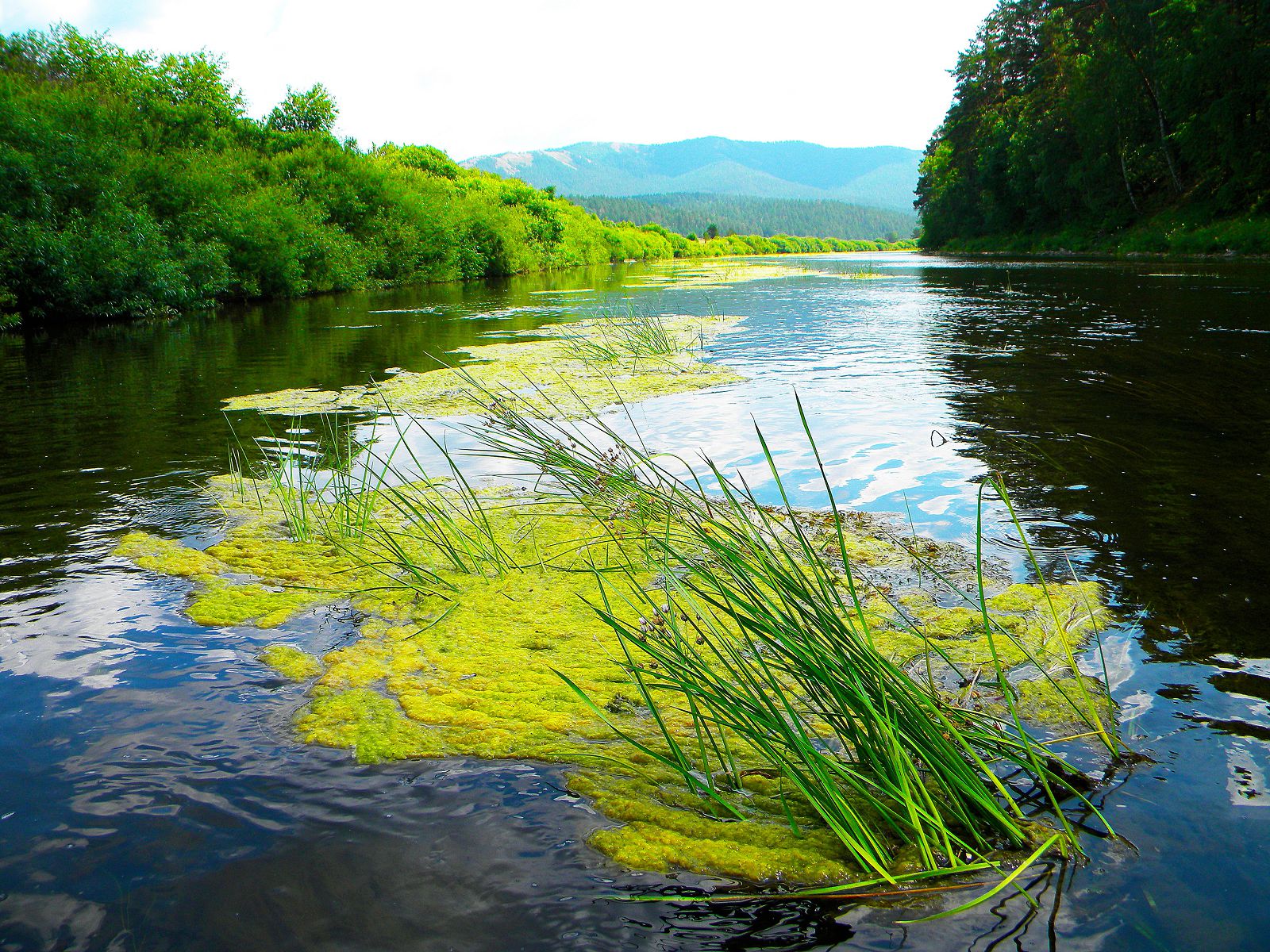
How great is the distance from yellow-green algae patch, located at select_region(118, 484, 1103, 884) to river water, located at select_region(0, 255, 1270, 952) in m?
0.12

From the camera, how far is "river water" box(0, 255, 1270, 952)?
209cm

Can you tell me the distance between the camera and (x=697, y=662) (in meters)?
2.33

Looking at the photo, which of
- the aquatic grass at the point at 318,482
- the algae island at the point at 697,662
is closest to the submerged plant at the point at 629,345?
the aquatic grass at the point at 318,482

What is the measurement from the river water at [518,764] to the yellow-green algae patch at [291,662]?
70 millimetres

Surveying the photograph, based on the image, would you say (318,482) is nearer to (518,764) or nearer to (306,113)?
(518,764)

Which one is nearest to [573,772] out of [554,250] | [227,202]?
[227,202]

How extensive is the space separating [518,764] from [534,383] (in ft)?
24.3

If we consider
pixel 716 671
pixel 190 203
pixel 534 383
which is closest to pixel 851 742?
pixel 716 671

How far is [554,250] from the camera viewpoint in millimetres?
57562

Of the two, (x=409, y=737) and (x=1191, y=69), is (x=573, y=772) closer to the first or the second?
(x=409, y=737)

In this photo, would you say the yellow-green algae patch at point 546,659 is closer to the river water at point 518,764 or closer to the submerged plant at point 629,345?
the river water at point 518,764

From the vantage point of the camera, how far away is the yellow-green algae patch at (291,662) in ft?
11.5

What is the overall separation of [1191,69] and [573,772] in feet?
111

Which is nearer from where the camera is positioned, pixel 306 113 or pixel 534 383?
pixel 534 383
